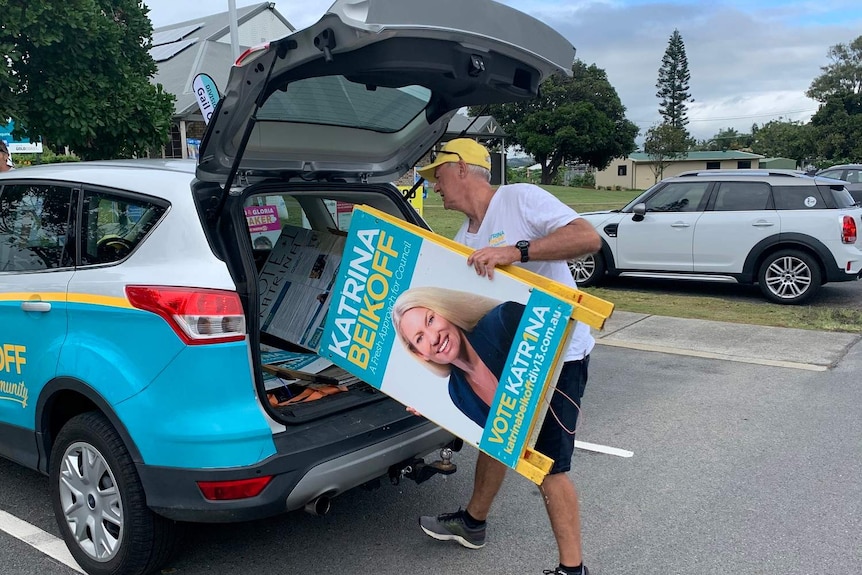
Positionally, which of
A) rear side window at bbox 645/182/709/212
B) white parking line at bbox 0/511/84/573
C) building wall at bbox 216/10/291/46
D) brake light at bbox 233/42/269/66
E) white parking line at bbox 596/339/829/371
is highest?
building wall at bbox 216/10/291/46

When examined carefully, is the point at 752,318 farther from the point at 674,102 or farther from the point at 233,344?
the point at 674,102

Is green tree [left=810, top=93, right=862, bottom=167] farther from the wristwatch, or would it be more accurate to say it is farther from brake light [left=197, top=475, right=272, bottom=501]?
brake light [left=197, top=475, right=272, bottom=501]

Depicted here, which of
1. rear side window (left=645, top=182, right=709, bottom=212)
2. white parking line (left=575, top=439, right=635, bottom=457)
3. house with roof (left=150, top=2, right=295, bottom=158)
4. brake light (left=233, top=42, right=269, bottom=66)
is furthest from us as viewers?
house with roof (left=150, top=2, right=295, bottom=158)

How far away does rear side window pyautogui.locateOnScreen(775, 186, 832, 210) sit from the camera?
364 inches

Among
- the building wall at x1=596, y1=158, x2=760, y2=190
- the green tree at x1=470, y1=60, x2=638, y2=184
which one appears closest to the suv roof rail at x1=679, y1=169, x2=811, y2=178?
the green tree at x1=470, y1=60, x2=638, y2=184

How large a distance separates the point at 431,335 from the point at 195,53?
26.5 meters

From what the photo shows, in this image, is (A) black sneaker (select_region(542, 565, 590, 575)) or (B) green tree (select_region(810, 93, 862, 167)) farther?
(B) green tree (select_region(810, 93, 862, 167))

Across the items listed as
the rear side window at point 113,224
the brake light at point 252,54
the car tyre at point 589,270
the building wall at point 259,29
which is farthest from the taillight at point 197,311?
the building wall at point 259,29

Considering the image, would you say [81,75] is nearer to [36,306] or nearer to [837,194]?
[36,306]

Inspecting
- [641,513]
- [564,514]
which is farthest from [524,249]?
[641,513]

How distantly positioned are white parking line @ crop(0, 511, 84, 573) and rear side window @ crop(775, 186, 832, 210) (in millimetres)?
8963

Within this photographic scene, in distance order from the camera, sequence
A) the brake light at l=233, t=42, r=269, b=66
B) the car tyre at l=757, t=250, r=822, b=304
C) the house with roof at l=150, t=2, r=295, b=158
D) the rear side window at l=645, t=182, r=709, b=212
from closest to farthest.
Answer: the brake light at l=233, t=42, r=269, b=66 → the car tyre at l=757, t=250, r=822, b=304 → the rear side window at l=645, t=182, r=709, b=212 → the house with roof at l=150, t=2, r=295, b=158

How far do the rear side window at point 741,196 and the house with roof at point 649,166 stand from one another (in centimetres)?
5791

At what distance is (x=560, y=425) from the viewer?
9.50ft
